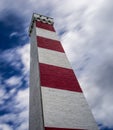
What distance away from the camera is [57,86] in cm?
878

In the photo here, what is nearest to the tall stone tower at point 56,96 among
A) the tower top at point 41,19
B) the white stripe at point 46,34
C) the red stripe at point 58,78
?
the red stripe at point 58,78

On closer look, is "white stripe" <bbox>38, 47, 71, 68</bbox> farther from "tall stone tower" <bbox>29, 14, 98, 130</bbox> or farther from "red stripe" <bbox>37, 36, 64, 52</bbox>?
"red stripe" <bbox>37, 36, 64, 52</bbox>

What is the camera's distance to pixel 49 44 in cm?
1128

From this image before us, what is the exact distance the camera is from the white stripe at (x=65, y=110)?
7444 millimetres

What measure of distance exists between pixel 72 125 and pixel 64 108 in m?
0.82

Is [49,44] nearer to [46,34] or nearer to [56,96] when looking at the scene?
[46,34]

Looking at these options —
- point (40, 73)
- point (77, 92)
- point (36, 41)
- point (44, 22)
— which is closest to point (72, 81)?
point (77, 92)

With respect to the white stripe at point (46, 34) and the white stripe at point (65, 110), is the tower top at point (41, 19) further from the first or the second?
the white stripe at point (65, 110)

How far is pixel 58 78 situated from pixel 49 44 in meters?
2.83

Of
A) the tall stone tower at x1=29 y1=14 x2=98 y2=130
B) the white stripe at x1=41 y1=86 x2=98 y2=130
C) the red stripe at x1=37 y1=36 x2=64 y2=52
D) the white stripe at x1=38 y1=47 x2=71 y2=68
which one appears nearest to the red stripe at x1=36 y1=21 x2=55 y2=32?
the red stripe at x1=37 y1=36 x2=64 y2=52

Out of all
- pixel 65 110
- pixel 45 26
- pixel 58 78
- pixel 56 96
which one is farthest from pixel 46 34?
pixel 65 110

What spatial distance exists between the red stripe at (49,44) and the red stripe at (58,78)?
170cm

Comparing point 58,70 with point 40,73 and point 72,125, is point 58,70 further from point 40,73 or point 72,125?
point 72,125

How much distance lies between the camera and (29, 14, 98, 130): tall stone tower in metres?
7.51
